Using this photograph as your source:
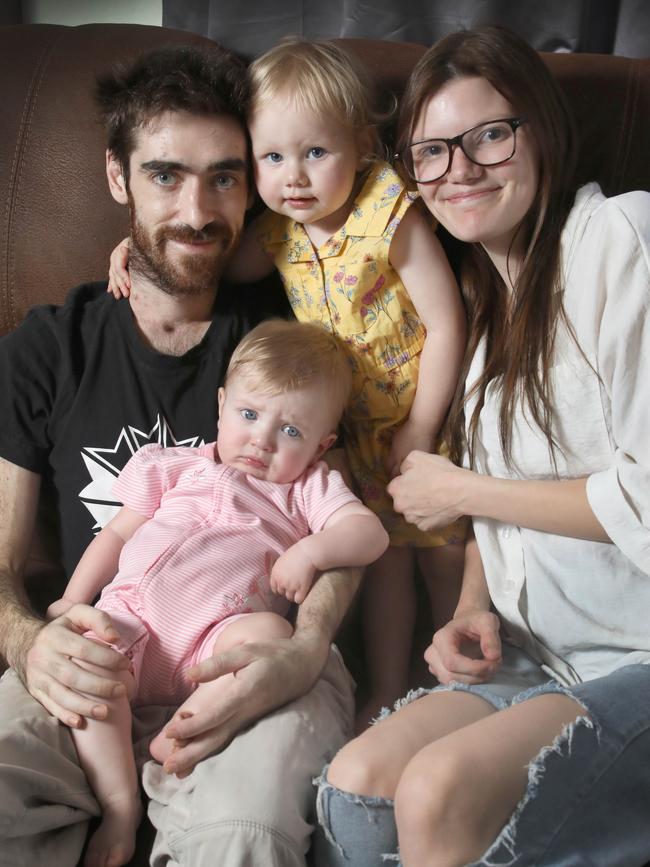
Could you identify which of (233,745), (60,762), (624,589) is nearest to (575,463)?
(624,589)

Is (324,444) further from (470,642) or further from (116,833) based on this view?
(116,833)

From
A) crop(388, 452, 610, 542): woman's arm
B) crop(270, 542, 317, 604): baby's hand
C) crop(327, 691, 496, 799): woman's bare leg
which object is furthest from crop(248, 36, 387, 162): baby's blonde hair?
crop(327, 691, 496, 799): woman's bare leg

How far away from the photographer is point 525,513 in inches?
56.9

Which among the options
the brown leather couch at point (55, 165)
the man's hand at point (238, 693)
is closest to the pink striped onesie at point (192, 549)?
the man's hand at point (238, 693)

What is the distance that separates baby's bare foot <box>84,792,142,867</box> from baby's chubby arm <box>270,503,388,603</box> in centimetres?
39

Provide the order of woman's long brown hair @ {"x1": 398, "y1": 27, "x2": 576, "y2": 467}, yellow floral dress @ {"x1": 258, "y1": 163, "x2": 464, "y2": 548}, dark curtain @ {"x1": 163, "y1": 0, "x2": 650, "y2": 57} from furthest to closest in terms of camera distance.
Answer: dark curtain @ {"x1": 163, "y1": 0, "x2": 650, "y2": 57}
yellow floral dress @ {"x1": 258, "y1": 163, "x2": 464, "y2": 548}
woman's long brown hair @ {"x1": 398, "y1": 27, "x2": 576, "y2": 467}

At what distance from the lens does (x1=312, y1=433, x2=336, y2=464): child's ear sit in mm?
1612

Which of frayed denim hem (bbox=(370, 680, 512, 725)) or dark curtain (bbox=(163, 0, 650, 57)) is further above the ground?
dark curtain (bbox=(163, 0, 650, 57))

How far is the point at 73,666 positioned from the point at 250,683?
0.27m

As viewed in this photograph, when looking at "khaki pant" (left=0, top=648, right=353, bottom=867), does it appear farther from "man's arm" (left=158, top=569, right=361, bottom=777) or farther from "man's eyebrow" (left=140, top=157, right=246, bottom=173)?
"man's eyebrow" (left=140, top=157, right=246, bottom=173)

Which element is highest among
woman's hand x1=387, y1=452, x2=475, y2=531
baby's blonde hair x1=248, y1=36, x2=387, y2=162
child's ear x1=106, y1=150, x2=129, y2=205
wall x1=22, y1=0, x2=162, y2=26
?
wall x1=22, y1=0, x2=162, y2=26

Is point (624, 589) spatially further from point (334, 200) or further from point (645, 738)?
point (334, 200)

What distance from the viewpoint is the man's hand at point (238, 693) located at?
1.26m

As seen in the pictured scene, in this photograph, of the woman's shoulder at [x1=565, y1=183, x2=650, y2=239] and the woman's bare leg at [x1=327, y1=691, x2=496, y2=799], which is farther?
the woman's shoulder at [x1=565, y1=183, x2=650, y2=239]
